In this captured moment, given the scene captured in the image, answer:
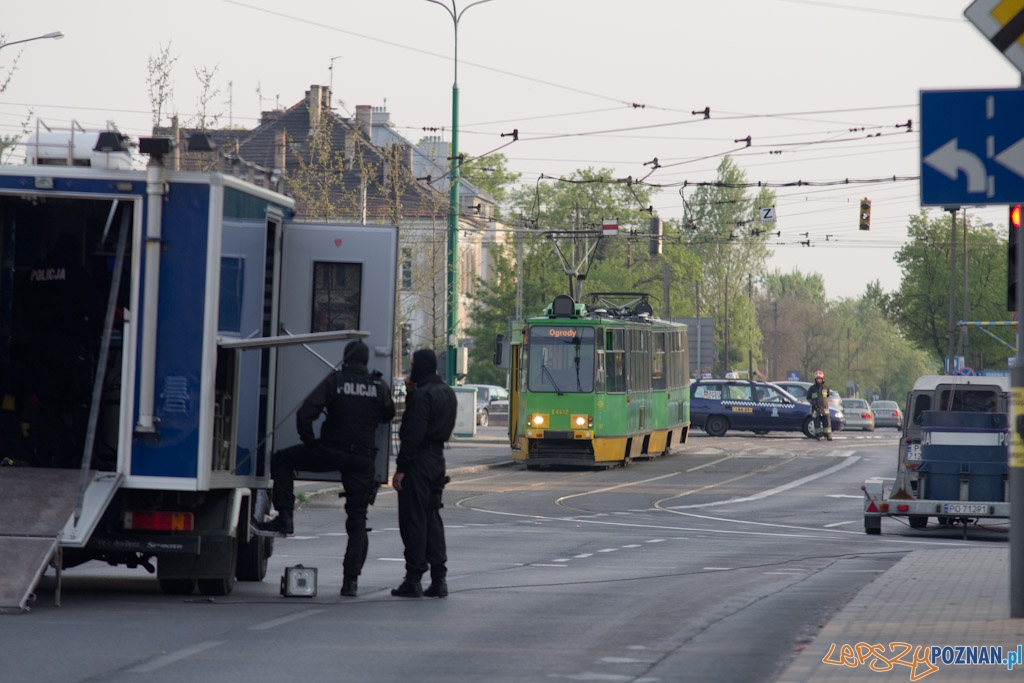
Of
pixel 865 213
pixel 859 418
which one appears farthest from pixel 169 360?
pixel 859 418

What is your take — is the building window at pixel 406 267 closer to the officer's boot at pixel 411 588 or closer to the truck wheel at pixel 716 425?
the truck wheel at pixel 716 425

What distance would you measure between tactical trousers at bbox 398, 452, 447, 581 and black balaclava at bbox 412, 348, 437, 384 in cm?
58

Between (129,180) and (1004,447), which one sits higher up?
(129,180)

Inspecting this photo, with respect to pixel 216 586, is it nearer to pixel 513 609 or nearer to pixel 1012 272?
pixel 513 609

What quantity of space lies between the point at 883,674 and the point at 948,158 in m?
3.17

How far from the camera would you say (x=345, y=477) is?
11.6m

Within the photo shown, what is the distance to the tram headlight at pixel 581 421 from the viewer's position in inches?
1234

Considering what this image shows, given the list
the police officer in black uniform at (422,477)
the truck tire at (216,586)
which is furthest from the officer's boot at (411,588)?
the truck tire at (216,586)

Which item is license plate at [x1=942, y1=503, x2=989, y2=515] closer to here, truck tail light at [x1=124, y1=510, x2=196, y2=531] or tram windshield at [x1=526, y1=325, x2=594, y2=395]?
truck tail light at [x1=124, y1=510, x2=196, y2=531]

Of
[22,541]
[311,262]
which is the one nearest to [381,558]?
[311,262]

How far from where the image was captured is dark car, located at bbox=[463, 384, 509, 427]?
61.0 metres

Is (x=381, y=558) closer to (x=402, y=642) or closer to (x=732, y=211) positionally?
(x=402, y=642)

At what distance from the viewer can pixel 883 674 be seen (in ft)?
25.8

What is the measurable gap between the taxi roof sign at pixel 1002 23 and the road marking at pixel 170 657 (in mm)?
5653
